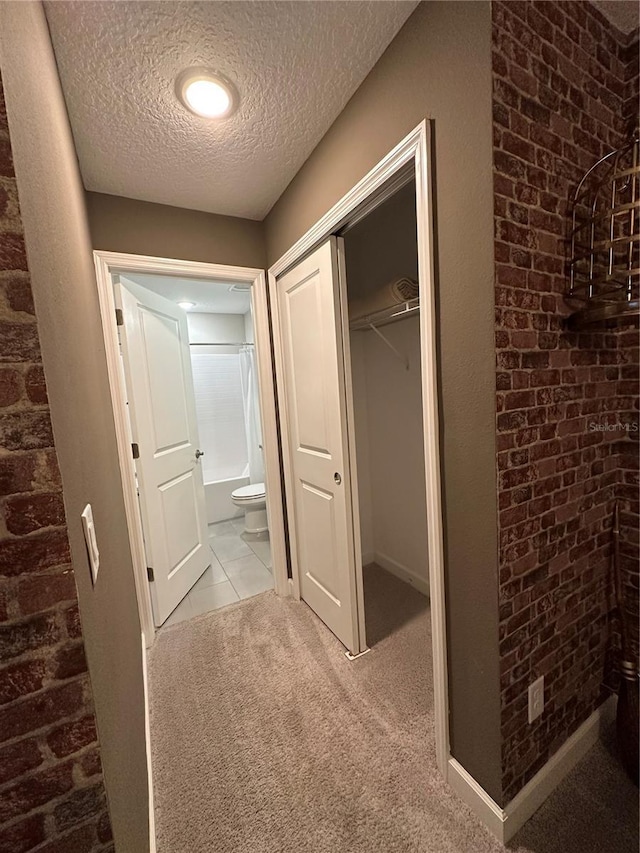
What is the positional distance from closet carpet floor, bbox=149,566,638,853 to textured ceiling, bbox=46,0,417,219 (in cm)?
257

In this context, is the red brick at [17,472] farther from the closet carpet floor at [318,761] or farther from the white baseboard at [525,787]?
the white baseboard at [525,787]

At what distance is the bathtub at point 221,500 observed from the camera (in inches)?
154

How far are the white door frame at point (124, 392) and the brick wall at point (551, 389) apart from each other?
1.57 meters

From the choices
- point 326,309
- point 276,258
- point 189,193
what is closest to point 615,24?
point 326,309

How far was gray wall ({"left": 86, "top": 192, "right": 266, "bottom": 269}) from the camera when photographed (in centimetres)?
183

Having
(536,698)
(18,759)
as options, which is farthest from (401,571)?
(18,759)

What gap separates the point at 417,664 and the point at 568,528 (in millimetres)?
1122

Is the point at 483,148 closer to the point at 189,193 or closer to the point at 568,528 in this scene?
the point at 568,528

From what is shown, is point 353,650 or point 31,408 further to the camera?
point 353,650

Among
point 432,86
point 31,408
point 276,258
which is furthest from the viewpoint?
point 276,258

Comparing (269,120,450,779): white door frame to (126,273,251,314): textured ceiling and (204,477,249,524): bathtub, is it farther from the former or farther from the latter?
(204,477,249,524): bathtub

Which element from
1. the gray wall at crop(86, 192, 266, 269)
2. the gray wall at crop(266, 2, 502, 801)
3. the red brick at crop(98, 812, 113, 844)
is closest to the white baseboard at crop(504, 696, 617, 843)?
the gray wall at crop(266, 2, 502, 801)

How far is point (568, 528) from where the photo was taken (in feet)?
3.88

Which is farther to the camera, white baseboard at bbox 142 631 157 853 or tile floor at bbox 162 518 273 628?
tile floor at bbox 162 518 273 628
